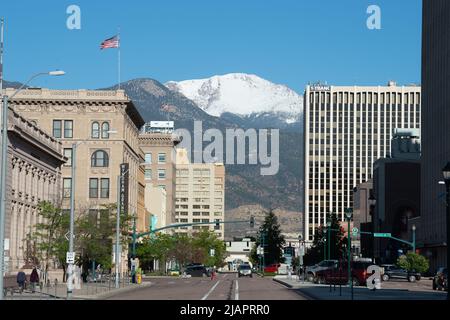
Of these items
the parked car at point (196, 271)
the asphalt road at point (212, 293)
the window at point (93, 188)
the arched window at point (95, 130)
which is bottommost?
the parked car at point (196, 271)

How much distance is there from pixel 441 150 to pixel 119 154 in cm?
4848

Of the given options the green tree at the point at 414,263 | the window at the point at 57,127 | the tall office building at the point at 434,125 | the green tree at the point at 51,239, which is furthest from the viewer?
the tall office building at the point at 434,125

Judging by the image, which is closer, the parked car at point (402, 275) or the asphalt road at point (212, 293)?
the asphalt road at point (212, 293)

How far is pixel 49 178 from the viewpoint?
348 feet

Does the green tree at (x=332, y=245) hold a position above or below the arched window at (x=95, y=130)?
below

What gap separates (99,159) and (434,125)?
53485 millimetres

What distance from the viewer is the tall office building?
473 feet

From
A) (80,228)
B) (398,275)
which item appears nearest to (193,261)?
(398,275)

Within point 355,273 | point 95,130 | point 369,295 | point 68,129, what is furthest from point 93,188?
point 369,295

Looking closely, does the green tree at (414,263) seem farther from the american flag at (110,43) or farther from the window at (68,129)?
the window at (68,129)

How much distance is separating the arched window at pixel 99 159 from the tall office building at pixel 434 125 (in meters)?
48.5

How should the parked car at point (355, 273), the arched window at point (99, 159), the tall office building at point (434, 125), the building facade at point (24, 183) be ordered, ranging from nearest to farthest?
the parked car at point (355, 273) → the building facade at point (24, 183) → the arched window at point (99, 159) → the tall office building at point (434, 125)

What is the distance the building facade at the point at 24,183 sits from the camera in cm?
8325

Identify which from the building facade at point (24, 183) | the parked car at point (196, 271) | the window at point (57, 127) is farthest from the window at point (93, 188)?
the building facade at point (24, 183)
